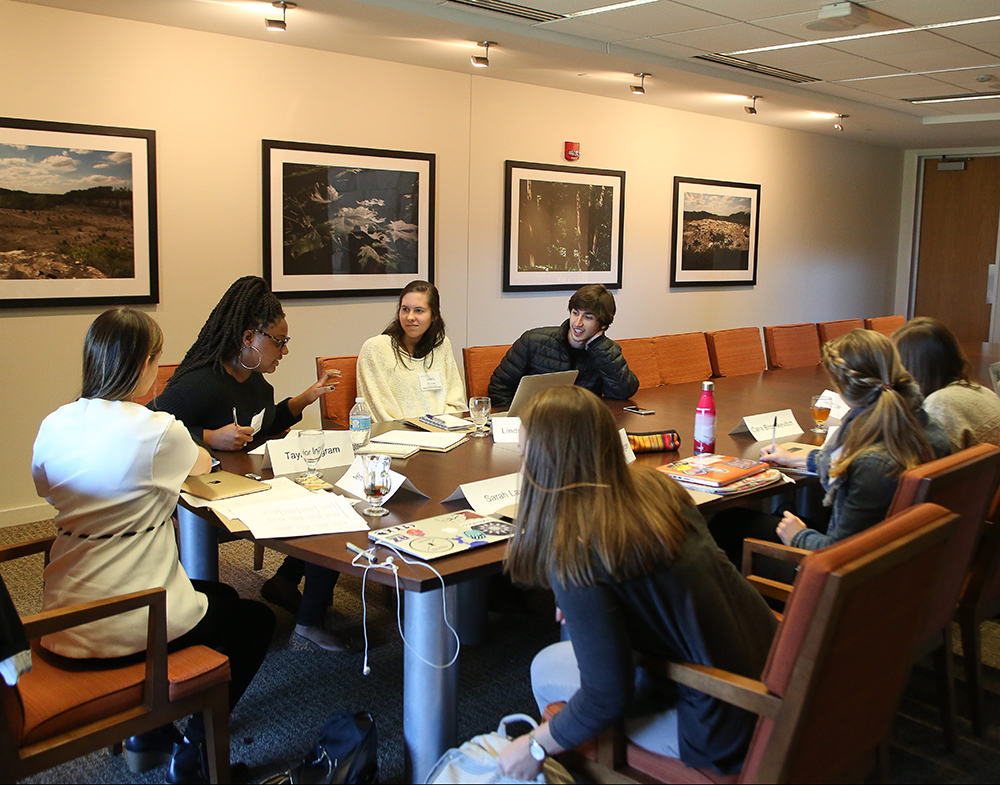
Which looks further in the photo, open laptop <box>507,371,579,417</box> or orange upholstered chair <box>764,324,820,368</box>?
orange upholstered chair <box>764,324,820,368</box>

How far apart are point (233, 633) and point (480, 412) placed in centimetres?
132

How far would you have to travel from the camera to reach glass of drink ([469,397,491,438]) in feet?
10.7

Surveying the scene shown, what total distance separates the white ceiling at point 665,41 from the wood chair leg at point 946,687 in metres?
3.53

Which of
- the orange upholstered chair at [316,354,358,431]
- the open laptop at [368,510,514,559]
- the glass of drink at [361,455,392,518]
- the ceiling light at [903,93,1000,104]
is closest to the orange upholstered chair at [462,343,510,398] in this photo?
the orange upholstered chair at [316,354,358,431]

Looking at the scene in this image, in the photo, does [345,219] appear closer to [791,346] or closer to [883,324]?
Answer: [791,346]

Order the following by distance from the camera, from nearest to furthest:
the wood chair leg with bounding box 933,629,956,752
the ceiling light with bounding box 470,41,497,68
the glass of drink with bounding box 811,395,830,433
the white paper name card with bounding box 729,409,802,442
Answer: the wood chair leg with bounding box 933,629,956,752, the white paper name card with bounding box 729,409,802,442, the glass of drink with bounding box 811,395,830,433, the ceiling light with bounding box 470,41,497,68

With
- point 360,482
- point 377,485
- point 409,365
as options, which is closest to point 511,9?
point 409,365

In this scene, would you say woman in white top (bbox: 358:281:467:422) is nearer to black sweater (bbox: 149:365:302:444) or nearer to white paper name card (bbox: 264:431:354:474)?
black sweater (bbox: 149:365:302:444)

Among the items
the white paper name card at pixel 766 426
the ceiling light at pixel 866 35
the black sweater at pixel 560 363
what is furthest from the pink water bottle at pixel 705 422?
the ceiling light at pixel 866 35

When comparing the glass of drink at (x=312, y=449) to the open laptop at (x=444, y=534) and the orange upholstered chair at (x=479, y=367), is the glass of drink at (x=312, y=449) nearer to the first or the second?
the open laptop at (x=444, y=534)

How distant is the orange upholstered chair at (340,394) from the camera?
3.92m

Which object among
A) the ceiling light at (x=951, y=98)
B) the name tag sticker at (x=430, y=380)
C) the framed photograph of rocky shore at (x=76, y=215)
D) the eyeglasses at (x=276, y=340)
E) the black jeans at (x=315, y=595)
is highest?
the ceiling light at (x=951, y=98)

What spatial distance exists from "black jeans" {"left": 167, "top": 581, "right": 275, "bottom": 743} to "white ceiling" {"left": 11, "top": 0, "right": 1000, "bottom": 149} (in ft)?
10.6

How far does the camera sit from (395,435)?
10.7 ft
